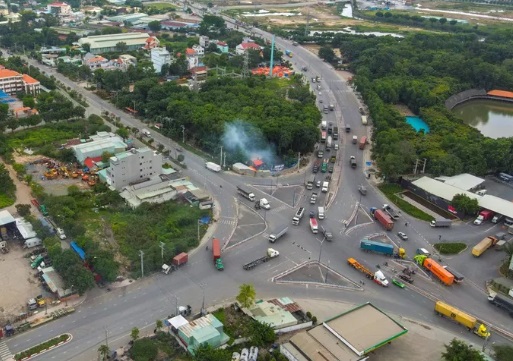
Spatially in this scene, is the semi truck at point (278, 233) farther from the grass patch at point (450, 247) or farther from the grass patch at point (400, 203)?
the grass patch at point (450, 247)

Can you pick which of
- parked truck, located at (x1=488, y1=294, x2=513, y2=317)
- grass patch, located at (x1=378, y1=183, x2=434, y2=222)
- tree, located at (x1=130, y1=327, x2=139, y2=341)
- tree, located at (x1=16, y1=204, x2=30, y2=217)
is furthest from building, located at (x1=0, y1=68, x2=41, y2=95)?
parked truck, located at (x1=488, y1=294, x2=513, y2=317)

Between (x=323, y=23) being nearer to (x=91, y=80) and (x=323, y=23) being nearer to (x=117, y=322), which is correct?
(x=91, y=80)

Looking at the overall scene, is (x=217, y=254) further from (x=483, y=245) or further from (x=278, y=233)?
(x=483, y=245)

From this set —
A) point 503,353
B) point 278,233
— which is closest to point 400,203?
point 278,233

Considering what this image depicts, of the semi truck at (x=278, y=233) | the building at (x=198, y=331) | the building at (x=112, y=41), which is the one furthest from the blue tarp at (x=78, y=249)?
the building at (x=112, y=41)

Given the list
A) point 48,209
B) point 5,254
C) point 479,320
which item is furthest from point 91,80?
point 479,320

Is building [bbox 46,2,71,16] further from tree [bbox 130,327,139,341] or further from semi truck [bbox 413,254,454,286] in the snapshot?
semi truck [bbox 413,254,454,286]

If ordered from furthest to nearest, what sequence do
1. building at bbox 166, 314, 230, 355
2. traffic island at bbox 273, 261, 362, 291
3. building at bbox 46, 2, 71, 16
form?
1. building at bbox 46, 2, 71, 16
2. traffic island at bbox 273, 261, 362, 291
3. building at bbox 166, 314, 230, 355
